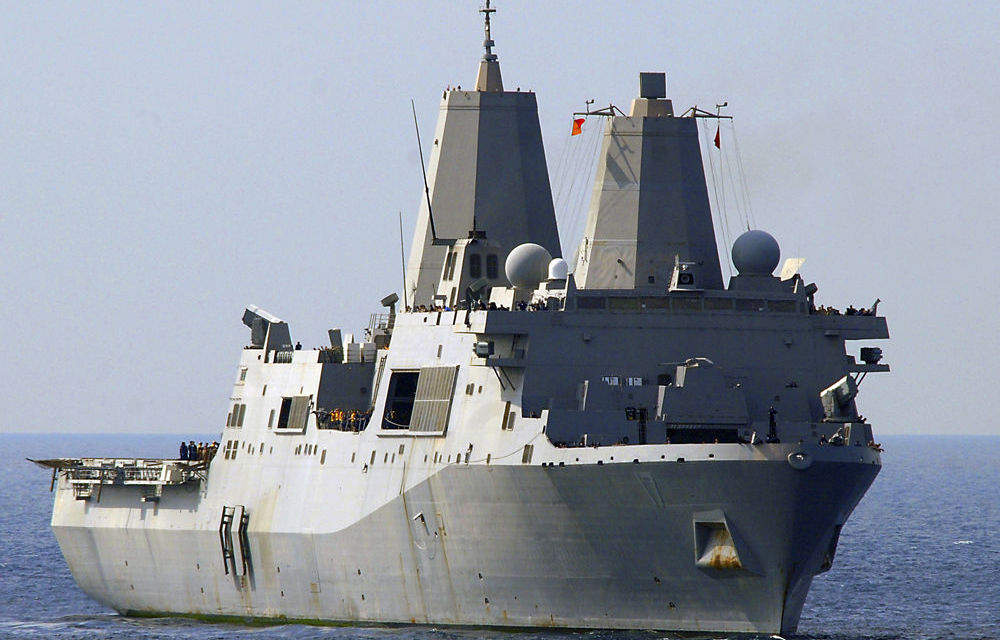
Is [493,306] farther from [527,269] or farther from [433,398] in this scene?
[433,398]

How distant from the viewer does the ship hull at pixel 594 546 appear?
37.0 meters

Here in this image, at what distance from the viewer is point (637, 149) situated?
144ft

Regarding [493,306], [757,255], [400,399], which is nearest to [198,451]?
[400,399]

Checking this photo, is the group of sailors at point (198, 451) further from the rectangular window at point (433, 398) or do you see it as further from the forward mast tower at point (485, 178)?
the rectangular window at point (433, 398)

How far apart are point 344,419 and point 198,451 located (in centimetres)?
780

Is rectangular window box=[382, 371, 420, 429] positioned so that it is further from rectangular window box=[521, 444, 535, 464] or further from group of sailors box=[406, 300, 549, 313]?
rectangular window box=[521, 444, 535, 464]

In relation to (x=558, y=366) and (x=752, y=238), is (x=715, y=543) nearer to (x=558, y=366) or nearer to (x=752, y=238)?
(x=558, y=366)

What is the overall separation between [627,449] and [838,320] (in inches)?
289

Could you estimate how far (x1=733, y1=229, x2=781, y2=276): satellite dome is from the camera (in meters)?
42.8

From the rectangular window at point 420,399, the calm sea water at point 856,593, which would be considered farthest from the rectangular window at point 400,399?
the calm sea water at point 856,593

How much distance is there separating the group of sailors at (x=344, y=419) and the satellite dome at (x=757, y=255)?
9.46 meters

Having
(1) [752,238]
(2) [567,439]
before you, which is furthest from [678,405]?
(1) [752,238]

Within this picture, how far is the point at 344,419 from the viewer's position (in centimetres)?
4672

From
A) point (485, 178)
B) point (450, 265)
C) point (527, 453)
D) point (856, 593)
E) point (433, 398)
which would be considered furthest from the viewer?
point (856, 593)
